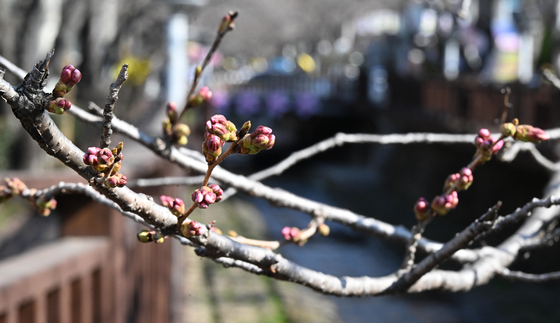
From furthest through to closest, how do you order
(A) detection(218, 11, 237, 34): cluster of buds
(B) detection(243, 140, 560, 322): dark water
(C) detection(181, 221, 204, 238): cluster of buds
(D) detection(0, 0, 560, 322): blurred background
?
(B) detection(243, 140, 560, 322): dark water < (D) detection(0, 0, 560, 322): blurred background < (A) detection(218, 11, 237, 34): cluster of buds < (C) detection(181, 221, 204, 238): cluster of buds

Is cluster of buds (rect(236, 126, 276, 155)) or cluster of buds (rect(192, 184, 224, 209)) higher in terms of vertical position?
cluster of buds (rect(236, 126, 276, 155))

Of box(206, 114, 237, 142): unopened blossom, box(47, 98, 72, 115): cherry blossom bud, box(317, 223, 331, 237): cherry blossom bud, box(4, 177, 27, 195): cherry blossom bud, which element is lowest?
box(206, 114, 237, 142): unopened blossom

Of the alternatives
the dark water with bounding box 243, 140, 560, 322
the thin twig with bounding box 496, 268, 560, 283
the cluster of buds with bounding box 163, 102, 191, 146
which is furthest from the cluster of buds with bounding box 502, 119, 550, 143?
the dark water with bounding box 243, 140, 560, 322

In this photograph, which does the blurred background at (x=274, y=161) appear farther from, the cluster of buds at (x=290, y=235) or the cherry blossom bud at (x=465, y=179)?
the cluster of buds at (x=290, y=235)

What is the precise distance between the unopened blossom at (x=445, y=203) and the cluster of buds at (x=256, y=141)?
0.51m

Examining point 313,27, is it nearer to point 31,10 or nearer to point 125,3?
point 125,3

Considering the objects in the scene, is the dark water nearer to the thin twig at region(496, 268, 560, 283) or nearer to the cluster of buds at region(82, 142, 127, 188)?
the thin twig at region(496, 268, 560, 283)

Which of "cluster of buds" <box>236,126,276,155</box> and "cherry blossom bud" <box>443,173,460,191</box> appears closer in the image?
"cluster of buds" <box>236,126,276,155</box>

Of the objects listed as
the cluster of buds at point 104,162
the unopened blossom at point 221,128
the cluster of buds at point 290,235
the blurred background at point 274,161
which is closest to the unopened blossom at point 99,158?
the cluster of buds at point 104,162

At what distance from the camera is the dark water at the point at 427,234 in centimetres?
779

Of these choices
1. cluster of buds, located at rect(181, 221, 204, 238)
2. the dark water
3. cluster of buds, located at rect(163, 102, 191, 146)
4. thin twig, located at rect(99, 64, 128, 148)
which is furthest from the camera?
the dark water

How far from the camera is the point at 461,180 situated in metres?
0.98

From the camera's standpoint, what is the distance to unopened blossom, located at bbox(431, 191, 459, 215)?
100 cm

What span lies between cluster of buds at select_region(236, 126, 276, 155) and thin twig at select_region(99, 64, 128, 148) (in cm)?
14
